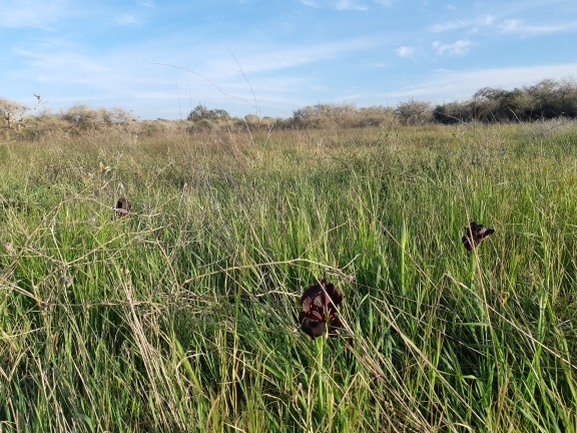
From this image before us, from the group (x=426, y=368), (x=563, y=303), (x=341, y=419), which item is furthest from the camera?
(x=563, y=303)

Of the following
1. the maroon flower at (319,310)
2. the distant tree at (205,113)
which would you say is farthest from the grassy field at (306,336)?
the distant tree at (205,113)

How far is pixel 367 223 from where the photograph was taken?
211 centimetres

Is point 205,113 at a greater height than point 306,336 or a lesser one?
greater

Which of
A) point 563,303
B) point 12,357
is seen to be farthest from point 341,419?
point 12,357

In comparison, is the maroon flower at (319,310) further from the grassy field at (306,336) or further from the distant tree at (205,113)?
the distant tree at (205,113)

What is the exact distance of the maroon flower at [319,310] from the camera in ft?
3.12

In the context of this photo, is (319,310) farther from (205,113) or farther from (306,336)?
(205,113)

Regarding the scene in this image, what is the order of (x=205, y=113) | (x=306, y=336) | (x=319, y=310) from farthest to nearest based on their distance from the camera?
(x=205, y=113) → (x=306, y=336) → (x=319, y=310)

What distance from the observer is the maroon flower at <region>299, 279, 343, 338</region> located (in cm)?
95

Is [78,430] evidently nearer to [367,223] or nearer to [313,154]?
[367,223]

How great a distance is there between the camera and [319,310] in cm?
98

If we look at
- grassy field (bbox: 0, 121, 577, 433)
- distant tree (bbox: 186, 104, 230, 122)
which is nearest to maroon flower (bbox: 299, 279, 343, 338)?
grassy field (bbox: 0, 121, 577, 433)

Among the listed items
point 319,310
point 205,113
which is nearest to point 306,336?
point 319,310

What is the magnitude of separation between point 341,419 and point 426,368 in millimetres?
332
